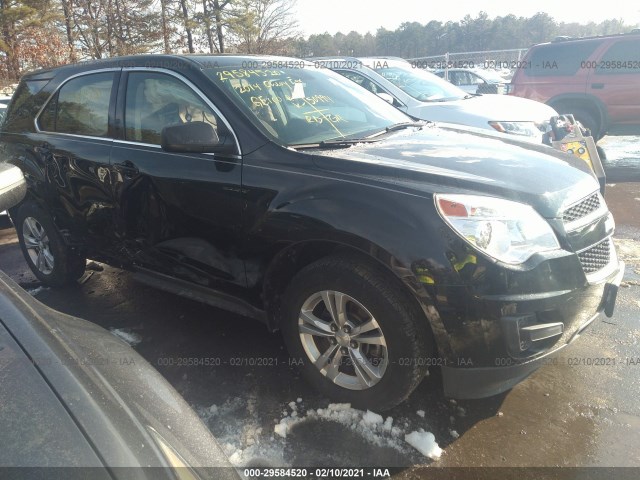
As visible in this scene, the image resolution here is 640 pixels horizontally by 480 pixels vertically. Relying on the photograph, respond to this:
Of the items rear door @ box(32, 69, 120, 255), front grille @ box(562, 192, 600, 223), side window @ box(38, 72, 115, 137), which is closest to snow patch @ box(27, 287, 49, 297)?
rear door @ box(32, 69, 120, 255)

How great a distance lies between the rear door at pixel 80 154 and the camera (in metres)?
3.42

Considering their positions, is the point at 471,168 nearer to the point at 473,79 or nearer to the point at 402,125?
the point at 402,125

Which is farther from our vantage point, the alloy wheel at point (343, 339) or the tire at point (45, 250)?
the tire at point (45, 250)

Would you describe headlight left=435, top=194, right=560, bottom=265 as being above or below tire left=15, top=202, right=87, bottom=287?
above

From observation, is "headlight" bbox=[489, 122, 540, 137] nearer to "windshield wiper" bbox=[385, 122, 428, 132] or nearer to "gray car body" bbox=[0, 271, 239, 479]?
"windshield wiper" bbox=[385, 122, 428, 132]

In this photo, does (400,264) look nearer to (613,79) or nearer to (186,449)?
(186,449)

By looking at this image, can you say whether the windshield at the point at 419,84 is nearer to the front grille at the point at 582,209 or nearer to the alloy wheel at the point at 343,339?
the front grille at the point at 582,209

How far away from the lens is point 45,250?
14.0 feet

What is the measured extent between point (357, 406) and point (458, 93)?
5951 millimetres

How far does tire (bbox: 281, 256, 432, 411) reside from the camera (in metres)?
2.26

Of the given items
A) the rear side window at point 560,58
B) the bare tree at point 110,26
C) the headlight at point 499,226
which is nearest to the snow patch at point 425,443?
the headlight at point 499,226

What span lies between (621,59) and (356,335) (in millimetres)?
9340

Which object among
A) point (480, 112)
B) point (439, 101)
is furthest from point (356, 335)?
point (439, 101)

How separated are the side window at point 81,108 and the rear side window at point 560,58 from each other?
8.74 m
